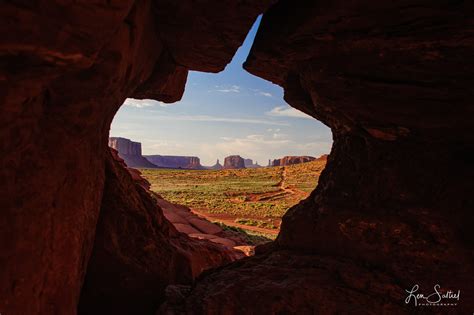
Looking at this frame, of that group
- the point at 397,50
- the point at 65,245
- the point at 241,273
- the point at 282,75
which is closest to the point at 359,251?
the point at 241,273

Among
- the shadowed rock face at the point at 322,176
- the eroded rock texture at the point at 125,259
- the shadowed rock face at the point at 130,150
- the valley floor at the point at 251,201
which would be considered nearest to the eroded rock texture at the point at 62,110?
the shadowed rock face at the point at 322,176

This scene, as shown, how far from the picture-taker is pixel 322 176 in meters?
8.33

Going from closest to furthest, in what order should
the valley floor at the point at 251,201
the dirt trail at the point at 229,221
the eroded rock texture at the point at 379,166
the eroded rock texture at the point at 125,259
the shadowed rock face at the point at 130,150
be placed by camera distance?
the eroded rock texture at the point at 379,166 → the eroded rock texture at the point at 125,259 → the dirt trail at the point at 229,221 → the valley floor at the point at 251,201 → the shadowed rock face at the point at 130,150

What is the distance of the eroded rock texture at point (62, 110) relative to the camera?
332 centimetres

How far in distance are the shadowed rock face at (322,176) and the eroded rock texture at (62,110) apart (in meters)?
0.02

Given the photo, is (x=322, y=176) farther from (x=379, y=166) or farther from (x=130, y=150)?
(x=130, y=150)

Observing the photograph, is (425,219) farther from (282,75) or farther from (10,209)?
(10,209)

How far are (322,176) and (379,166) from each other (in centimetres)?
181

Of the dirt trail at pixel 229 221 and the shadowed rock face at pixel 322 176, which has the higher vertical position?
the shadowed rock face at pixel 322 176

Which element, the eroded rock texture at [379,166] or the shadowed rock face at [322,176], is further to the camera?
the eroded rock texture at [379,166]

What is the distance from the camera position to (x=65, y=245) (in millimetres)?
5109

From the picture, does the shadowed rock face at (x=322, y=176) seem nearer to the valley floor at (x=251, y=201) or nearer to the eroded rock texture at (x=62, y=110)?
the eroded rock texture at (x=62, y=110)

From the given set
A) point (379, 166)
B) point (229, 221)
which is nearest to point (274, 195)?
point (229, 221)

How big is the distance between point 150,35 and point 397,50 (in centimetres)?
539
